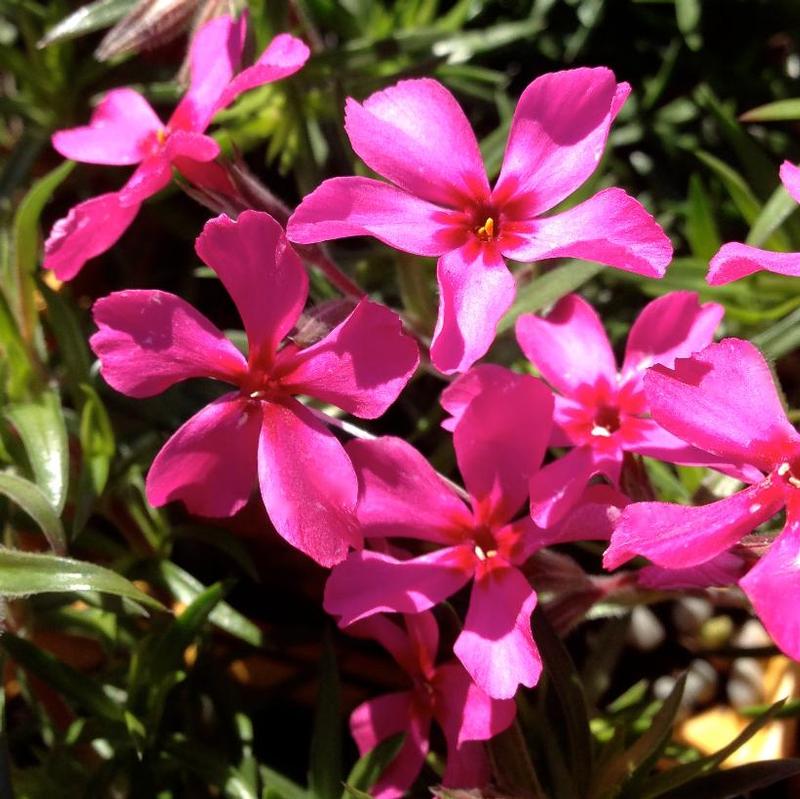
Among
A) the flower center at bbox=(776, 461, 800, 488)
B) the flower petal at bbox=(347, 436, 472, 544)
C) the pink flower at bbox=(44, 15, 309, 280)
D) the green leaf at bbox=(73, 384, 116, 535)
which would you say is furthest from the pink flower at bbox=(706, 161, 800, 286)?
the green leaf at bbox=(73, 384, 116, 535)

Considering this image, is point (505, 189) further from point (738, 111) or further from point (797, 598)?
point (738, 111)

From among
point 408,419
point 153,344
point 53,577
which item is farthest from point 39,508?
point 408,419

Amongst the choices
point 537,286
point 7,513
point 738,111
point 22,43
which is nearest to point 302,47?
point 537,286

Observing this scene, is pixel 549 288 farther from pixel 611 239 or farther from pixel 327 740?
pixel 327 740

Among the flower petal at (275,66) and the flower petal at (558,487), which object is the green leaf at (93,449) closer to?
the flower petal at (275,66)

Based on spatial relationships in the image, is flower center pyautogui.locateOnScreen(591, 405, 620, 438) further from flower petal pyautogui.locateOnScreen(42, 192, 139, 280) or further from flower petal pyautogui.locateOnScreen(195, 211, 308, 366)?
flower petal pyautogui.locateOnScreen(42, 192, 139, 280)

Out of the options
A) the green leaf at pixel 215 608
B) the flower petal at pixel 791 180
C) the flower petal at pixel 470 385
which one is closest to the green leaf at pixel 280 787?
the green leaf at pixel 215 608
